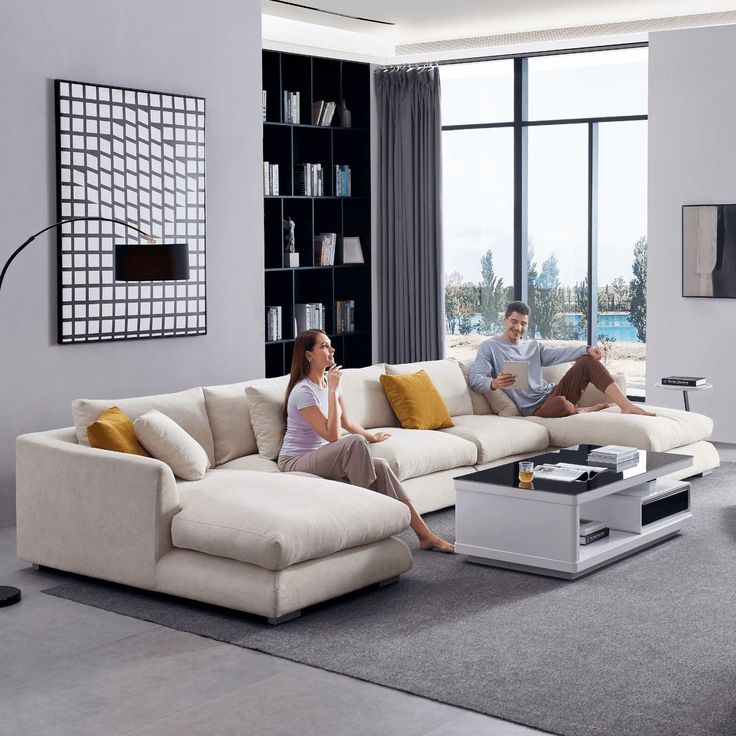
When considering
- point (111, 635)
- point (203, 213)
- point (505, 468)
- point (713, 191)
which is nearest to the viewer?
point (111, 635)

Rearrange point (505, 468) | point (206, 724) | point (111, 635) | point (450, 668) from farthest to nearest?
point (505, 468) → point (111, 635) → point (450, 668) → point (206, 724)

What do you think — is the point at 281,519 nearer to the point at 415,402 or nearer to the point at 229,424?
the point at 229,424

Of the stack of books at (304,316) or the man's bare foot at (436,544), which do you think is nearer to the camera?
the man's bare foot at (436,544)

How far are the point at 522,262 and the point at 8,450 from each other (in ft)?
16.4

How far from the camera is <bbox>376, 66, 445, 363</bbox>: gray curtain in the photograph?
9.57 meters

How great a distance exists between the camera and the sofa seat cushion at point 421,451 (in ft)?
19.2

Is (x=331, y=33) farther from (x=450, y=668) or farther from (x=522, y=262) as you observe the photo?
(x=450, y=668)

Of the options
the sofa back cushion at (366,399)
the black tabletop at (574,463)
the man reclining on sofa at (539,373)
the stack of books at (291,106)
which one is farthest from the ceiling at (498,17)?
the black tabletop at (574,463)

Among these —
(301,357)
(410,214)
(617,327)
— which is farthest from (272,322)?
(301,357)

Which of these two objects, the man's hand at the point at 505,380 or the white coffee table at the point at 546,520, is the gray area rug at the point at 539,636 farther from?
the man's hand at the point at 505,380

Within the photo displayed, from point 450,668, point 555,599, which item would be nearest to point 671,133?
point 555,599

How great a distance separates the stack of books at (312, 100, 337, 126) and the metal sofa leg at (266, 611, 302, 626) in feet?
18.7

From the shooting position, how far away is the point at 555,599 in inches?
183

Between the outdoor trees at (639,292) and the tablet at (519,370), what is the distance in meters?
2.39
